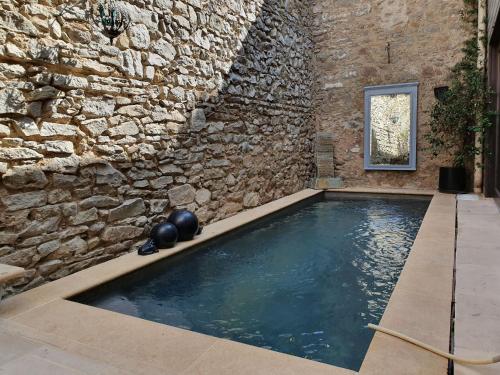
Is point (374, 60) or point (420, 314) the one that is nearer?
point (420, 314)

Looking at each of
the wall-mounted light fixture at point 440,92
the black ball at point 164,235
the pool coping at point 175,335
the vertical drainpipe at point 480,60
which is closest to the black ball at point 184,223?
the black ball at point 164,235

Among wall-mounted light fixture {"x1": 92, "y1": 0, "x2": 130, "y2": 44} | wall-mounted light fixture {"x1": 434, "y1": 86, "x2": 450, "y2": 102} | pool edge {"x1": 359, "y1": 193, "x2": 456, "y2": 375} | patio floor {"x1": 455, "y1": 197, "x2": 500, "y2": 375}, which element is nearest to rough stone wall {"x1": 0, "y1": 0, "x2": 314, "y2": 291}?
wall-mounted light fixture {"x1": 92, "y1": 0, "x2": 130, "y2": 44}

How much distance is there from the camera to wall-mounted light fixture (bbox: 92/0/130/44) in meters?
2.63

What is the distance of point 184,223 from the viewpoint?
3.25 m

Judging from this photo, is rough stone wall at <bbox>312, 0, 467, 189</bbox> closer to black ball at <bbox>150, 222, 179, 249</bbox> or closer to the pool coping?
the pool coping

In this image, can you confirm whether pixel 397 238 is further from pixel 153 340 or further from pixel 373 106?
pixel 373 106

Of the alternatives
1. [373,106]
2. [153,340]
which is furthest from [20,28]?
[373,106]

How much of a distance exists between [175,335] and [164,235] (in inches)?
56.6

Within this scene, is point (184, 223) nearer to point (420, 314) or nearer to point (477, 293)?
point (420, 314)

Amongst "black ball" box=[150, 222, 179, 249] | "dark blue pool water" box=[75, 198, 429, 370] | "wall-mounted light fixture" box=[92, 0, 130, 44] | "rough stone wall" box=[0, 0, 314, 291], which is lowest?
"dark blue pool water" box=[75, 198, 429, 370]

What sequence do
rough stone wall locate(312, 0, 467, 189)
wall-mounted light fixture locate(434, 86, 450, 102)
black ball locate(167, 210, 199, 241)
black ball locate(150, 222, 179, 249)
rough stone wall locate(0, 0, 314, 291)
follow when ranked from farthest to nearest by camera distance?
rough stone wall locate(312, 0, 467, 189), wall-mounted light fixture locate(434, 86, 450, 102), black ball locate(167, 210, 199, 241), black ball locate(150, 222, 179, 249), rough stone wall locate(0, 0, 314, 291)

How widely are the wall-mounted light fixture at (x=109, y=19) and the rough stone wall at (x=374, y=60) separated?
4837 millimetres

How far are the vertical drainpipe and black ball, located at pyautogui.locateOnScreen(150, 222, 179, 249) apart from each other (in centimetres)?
460

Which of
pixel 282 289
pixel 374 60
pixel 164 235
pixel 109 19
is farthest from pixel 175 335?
pixel 374 60
